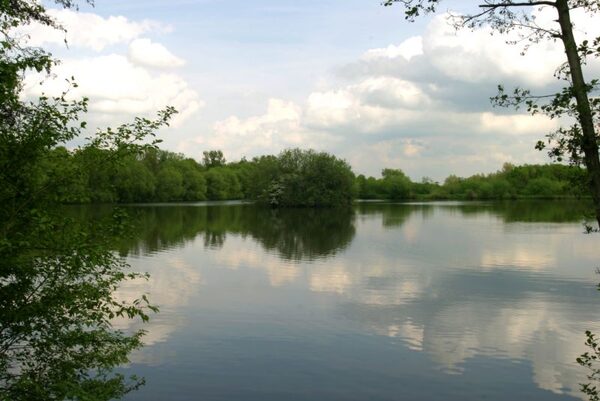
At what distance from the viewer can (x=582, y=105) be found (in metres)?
5.94

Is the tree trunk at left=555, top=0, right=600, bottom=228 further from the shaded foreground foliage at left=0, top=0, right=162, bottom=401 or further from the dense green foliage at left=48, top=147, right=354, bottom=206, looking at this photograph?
the dense green foliage at left=48, top=147, right=354, bottom=206

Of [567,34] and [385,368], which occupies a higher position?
[567,34]

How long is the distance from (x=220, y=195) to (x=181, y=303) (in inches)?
4609

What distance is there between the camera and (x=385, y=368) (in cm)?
1317

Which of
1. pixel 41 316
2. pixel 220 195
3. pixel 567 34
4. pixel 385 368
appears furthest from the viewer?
pixel 220 195

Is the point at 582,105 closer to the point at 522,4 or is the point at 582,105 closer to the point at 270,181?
the point at 522,4

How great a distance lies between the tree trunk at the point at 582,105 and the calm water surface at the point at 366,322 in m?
6.23

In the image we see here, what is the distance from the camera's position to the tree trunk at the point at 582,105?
6027mm

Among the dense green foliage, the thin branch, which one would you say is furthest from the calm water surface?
the dense green foliage

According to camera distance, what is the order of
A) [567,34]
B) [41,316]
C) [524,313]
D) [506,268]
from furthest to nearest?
[506,268] → [524,313] → [41,316] → [567,34]

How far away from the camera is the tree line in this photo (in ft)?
23.7

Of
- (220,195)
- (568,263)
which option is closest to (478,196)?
(220,195)

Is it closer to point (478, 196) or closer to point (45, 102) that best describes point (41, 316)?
point (45, 102)

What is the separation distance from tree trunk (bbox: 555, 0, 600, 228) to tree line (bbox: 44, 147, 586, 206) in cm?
16
